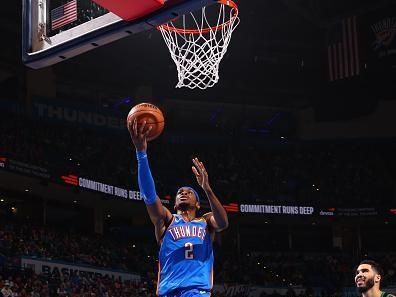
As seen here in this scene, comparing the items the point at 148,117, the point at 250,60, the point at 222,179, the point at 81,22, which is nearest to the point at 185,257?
the point at 148,117

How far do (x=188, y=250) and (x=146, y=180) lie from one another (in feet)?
1.99

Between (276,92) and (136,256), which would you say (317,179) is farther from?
(136,256)

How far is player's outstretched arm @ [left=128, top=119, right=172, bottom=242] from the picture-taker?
4.90m

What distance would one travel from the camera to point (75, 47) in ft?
19.6

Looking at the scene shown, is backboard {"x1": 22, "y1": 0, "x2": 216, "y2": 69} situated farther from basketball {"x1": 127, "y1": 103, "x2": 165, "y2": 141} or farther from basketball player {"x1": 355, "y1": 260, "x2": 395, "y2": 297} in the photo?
basketball player {"x1": 355, "y1": 260, "x2": 395, "y2": 297}

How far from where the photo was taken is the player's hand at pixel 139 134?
4.94 metres

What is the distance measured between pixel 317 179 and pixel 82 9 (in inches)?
852

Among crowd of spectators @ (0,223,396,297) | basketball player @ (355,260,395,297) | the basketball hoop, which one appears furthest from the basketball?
crowd of spectators @ (0,223,396,297)

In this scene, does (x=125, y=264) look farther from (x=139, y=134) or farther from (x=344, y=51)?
(x=139, y=134)

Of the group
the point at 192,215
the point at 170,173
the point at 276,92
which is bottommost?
the point at 192,215

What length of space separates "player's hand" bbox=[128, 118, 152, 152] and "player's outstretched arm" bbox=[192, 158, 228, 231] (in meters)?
0.39

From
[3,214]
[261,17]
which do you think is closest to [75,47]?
A: [3,214]

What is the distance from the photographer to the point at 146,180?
4898 millimetres

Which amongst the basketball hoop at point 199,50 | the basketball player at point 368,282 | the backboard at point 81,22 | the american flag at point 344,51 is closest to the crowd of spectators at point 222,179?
the american flag at point 344,51
